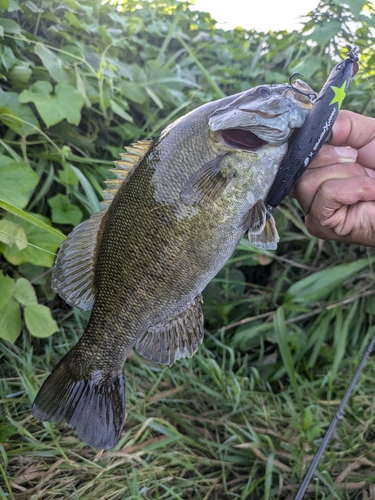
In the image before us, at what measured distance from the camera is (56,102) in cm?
202

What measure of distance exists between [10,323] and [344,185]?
139 centimetres

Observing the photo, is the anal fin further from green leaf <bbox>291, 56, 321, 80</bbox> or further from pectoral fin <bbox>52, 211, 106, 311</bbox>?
green leaf <bbox>291, 56, 321, 80</bbox>

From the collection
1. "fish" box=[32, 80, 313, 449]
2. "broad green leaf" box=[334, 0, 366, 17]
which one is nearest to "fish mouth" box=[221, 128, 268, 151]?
"fish" box=[32, 80, 313, 449]

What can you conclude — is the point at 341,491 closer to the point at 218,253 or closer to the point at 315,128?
the point at 218,253

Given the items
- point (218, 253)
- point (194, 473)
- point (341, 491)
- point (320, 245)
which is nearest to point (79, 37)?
point (320, 245)

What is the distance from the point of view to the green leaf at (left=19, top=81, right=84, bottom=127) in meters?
1.96

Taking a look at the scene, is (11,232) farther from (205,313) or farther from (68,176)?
(205,313)

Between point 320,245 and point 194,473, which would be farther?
point 320,245

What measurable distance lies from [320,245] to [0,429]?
197 centimetres

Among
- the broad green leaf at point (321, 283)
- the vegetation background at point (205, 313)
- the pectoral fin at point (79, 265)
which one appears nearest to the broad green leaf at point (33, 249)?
the vegetation background at point (205, 313)

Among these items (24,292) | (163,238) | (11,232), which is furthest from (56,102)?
(163,238)

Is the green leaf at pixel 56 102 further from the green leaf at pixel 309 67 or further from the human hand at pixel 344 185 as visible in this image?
the green leaf at pixel 309 67

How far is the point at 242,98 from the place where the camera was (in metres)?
1.15

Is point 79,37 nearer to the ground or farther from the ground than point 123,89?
farther from the ground
